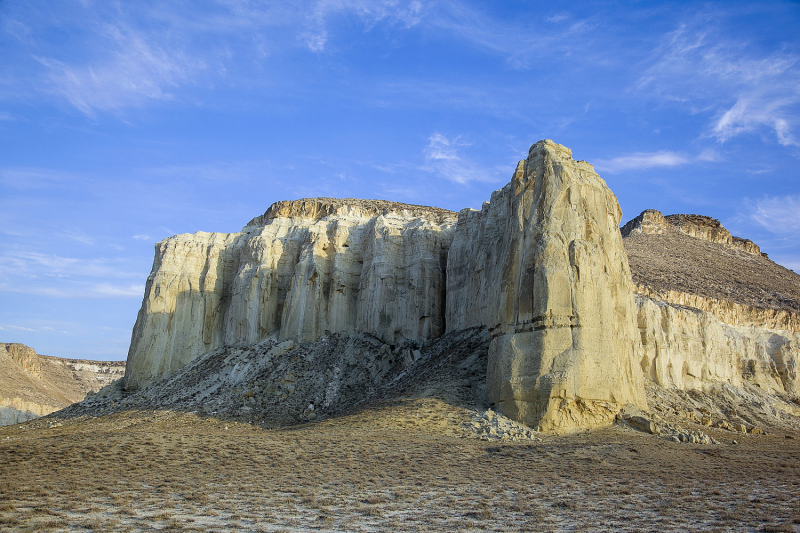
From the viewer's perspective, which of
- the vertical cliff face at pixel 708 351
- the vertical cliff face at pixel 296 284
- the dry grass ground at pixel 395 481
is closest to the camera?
the dry grass ground at pixel 395 481

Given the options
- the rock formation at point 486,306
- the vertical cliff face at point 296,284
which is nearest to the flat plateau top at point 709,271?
the rock formation at point 486,306

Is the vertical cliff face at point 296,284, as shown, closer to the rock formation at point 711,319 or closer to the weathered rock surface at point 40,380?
the rock formation at point 711,319

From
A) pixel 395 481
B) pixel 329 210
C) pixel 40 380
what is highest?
pixel 329 210

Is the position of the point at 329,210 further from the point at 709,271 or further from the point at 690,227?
the point at 690,227

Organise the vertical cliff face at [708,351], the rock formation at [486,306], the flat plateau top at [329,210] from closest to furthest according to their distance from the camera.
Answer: the rock formation at [486,306] → the vertical cliff face at [708,351] → the flat plateau top at [329,210]

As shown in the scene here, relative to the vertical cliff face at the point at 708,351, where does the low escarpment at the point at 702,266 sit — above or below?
above

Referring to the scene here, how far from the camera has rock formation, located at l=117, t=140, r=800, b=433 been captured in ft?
87.0

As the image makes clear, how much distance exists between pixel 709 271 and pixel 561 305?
3760 cm

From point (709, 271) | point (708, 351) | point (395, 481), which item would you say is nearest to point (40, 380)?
point (708, 351)

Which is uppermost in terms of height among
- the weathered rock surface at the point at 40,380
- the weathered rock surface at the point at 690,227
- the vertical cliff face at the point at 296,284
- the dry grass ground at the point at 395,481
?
the weathered rock surface at the point at 690,227

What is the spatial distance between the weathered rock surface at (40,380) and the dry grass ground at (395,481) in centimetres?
4412

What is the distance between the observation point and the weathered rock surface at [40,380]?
6272 centimetres

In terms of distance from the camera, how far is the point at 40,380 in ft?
→ 259

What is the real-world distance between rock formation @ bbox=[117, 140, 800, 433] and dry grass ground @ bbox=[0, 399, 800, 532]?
3.48m
